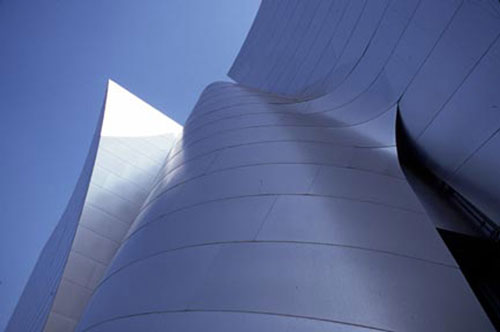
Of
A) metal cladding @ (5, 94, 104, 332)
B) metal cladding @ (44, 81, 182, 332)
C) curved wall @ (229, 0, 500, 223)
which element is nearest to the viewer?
curved wall @ (229, 0, 500, 223)

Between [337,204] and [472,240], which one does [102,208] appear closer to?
[337,204]

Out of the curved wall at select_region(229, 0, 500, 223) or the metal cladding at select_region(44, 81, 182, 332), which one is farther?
the metal cladding at select_region(44, 81, 182, 332)

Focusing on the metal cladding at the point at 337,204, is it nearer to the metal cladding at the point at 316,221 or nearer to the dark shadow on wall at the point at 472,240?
the metal cladding at the point at 316,221

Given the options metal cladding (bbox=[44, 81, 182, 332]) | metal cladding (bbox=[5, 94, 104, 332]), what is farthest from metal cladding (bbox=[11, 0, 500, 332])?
metal cladding (bbox=[5, 94, 104, 332])

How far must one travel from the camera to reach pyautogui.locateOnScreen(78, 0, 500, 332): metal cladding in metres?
3.19

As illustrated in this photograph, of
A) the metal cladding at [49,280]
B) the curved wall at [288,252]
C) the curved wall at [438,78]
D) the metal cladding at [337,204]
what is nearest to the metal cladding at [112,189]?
the metal cladding at [49,280]

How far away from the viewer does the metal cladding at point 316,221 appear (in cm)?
319

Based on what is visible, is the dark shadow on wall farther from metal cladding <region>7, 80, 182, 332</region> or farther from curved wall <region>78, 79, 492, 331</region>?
metal cladding <region>7, 80, 182, 332</region>

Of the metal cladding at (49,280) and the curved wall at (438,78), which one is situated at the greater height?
the curved wall at (438,78)

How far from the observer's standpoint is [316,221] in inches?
159

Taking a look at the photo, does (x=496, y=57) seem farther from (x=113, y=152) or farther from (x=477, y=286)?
(x=113, y=152)

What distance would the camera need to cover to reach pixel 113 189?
12.6m

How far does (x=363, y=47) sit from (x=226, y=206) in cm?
617

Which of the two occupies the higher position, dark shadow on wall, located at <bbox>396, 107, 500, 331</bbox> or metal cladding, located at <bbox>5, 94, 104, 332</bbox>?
dark shadow on wall, located at <bbox>396, 107, 500, 331</bbox>
